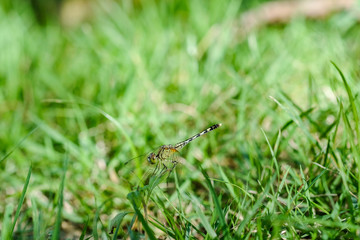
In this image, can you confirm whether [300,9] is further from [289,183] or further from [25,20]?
[25,20]

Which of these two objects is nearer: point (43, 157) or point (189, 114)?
point (43, 157)

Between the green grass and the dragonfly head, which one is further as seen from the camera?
the dragonfly head

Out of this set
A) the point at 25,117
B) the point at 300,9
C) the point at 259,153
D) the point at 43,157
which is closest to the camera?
the point at 259,153

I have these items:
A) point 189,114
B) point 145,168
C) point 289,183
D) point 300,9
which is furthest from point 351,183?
point 300,9

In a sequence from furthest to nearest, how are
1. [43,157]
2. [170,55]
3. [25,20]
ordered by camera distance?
1. [25,20]
2. [170,55]
3. [43,157]

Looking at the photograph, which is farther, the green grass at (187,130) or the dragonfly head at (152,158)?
the dragonfly head at (152,158)

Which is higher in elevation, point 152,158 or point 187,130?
point 187,130

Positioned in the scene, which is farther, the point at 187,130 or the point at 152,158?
the point at 187,130

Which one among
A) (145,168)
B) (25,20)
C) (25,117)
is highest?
(25,20)
